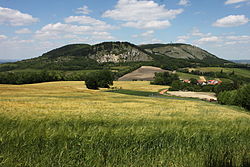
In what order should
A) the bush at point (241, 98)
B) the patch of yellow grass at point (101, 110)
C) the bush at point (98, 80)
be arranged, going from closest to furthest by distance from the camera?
the patch of yellow grass at point (101, 110) → the bush at point (241, 98) → the bush at point (98, 80)

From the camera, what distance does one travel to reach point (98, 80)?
111 metres

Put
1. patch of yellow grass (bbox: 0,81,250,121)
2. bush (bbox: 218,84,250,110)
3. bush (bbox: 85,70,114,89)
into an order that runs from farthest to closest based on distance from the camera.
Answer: bush (bbox: 85,70,114,89)
bush (bbox: 218,84,250,110)
patch of yellow grass (bbox: 0,81,250,121)

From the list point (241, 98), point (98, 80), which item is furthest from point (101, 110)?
point (98, 80)

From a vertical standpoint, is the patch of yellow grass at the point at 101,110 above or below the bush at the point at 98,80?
above

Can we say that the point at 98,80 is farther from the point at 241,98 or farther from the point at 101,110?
the point at 101,110

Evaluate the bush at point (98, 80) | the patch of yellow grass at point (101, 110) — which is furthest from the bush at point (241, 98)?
the bush at point (98, 80)

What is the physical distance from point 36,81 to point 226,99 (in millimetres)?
109270

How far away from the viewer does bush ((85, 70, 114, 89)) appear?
343 feet

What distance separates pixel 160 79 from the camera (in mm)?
149250

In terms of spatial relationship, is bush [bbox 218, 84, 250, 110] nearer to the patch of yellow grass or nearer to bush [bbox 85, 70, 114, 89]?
the patch of yellow grass

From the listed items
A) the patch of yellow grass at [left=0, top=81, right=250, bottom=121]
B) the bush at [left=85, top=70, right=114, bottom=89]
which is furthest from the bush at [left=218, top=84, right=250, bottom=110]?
the bush at [left=85, top=70, right=114, bottom=89]

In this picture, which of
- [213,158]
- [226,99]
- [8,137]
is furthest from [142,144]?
[226,99]

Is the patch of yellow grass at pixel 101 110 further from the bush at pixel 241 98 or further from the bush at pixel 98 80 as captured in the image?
the bush at pixel 98 80

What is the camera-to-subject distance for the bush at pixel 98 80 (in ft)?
343
